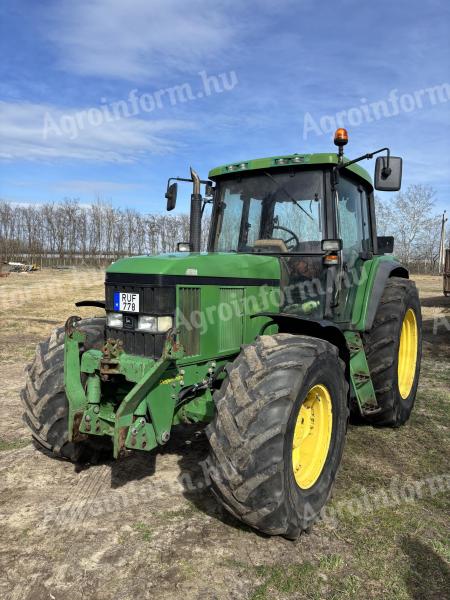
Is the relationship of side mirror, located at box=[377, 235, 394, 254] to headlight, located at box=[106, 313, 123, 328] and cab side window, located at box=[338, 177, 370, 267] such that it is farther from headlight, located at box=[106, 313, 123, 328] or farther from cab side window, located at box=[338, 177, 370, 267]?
headlight, located at box=[106, 313, 123, 328]

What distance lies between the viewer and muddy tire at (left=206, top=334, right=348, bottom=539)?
111 inches

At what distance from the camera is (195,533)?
122 inches

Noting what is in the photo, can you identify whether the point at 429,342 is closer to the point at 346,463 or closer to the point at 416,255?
the point at 346,463

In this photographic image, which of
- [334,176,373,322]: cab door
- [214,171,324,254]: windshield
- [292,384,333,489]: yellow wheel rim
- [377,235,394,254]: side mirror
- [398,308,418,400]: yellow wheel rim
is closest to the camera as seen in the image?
[292,384,333,489]: yellow wheel rim

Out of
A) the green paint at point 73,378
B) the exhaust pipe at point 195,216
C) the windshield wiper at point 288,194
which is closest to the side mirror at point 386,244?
the windshield wiper at point 288,194

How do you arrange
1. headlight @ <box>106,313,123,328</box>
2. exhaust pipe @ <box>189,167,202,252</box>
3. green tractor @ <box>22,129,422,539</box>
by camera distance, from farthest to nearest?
exhaust pipe @ <box>189,167,202,252</box>
headlight @ <box>106,313,123,328</box>
green tractor @ <box>22,129,422,539</box>

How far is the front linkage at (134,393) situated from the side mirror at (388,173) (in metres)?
2.08

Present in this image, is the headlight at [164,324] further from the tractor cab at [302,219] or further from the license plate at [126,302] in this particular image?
the tractor cab at [302,219]

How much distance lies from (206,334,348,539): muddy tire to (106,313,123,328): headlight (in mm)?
911

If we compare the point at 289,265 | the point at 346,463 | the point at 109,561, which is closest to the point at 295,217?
the point at 289,265

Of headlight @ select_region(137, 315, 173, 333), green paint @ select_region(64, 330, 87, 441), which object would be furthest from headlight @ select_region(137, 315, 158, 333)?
green paint @ select_region(64, 330, 87, 441)

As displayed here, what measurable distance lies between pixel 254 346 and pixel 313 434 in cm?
87

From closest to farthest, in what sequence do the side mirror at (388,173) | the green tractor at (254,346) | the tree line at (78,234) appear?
the green tractor at (254,346)
the side mirror at (388,173)
the tree line at (78,234)

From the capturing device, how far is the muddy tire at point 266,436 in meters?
2.81
